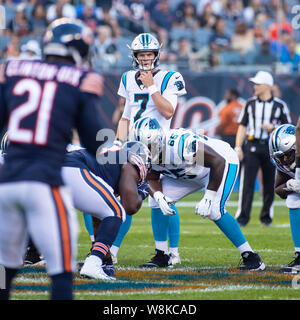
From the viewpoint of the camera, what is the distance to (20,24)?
14031mm

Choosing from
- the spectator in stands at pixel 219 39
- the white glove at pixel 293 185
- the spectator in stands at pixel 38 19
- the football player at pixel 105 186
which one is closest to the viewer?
the football player at pixel 105 186

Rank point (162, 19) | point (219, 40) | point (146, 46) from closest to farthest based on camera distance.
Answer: point (146, 46), point (219, 40), point (162, 19)

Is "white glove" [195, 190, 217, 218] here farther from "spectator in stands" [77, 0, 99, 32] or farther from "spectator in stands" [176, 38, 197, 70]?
"spectator in stands" [77, 0, 99, 32]

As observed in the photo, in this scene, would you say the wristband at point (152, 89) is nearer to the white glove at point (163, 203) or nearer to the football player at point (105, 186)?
the football player at point (105, 186)

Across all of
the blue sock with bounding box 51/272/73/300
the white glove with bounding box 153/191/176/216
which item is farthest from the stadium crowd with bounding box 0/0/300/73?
the blue sock with bounding box 51/272/73/300

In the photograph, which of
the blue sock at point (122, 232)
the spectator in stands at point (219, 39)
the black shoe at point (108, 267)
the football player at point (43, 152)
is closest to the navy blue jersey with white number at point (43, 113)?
the football player at point (43, 152)

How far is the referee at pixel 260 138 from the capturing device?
8977mm

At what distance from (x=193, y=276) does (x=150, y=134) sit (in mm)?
1136

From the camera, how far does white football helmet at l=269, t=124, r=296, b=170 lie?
570 centimetres

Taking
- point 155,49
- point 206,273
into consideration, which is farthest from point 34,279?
point 155,49

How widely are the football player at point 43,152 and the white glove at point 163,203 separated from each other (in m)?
2.16

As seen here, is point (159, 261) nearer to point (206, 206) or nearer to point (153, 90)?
point (206, 206)

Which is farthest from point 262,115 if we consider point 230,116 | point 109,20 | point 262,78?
point 109,20
